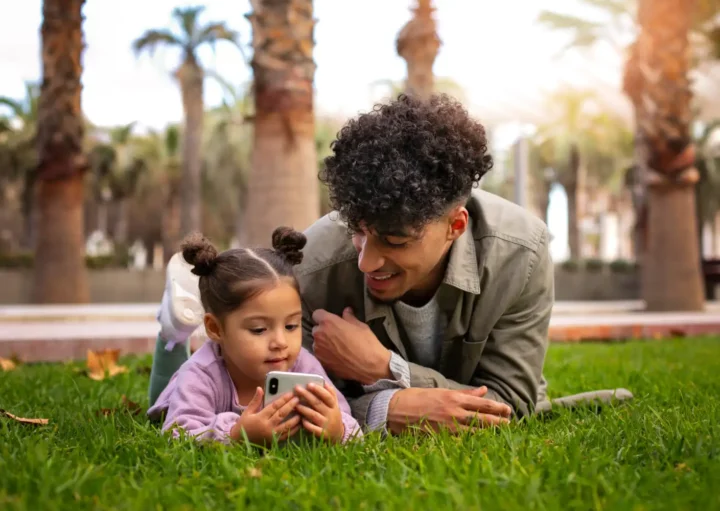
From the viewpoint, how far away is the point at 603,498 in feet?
6.84

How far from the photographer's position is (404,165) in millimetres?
2824

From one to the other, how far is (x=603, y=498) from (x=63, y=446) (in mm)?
1738

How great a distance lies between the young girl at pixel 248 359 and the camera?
2.70 m

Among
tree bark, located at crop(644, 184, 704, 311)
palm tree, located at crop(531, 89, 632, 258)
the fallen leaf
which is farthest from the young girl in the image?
palm tree, located at crop(531, 89, 632, 258)

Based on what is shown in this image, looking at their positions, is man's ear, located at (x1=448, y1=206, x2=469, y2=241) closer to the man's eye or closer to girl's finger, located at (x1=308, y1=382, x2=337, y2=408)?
the man's eye

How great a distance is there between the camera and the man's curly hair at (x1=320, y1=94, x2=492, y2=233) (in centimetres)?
281

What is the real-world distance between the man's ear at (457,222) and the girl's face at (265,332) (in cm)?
65

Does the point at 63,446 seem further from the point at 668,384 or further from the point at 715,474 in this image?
the point at 668,384

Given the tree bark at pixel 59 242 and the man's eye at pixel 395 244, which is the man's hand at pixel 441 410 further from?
the tree bark at pixel 59 242

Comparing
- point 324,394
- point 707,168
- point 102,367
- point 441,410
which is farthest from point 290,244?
point 707,168

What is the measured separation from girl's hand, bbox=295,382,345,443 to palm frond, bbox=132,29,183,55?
24367 millimetres

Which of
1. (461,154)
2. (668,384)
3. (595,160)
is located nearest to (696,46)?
(595,160)

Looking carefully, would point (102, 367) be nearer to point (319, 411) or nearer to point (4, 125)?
point (319, 411)

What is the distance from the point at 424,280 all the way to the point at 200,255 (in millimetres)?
912
